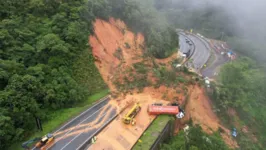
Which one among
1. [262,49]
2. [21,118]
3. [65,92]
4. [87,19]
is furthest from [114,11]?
[262,49]

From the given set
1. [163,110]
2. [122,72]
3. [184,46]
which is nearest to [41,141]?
[163,110]

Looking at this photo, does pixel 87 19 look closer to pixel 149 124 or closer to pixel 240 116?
pixel 149 124

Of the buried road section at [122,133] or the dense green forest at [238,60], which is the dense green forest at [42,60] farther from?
the dense green forest at [238,60]

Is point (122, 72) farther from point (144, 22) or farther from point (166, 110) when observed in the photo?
point (144, 22)

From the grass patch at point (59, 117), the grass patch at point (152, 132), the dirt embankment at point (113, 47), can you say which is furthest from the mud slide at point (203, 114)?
the grass patch at point (59, 117)

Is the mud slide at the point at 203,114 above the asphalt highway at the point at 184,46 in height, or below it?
below

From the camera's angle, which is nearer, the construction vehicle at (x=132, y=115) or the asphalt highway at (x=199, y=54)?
the construction vehicle at (x=132, y=115)

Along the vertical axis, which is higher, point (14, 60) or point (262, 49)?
point (14, 60)
